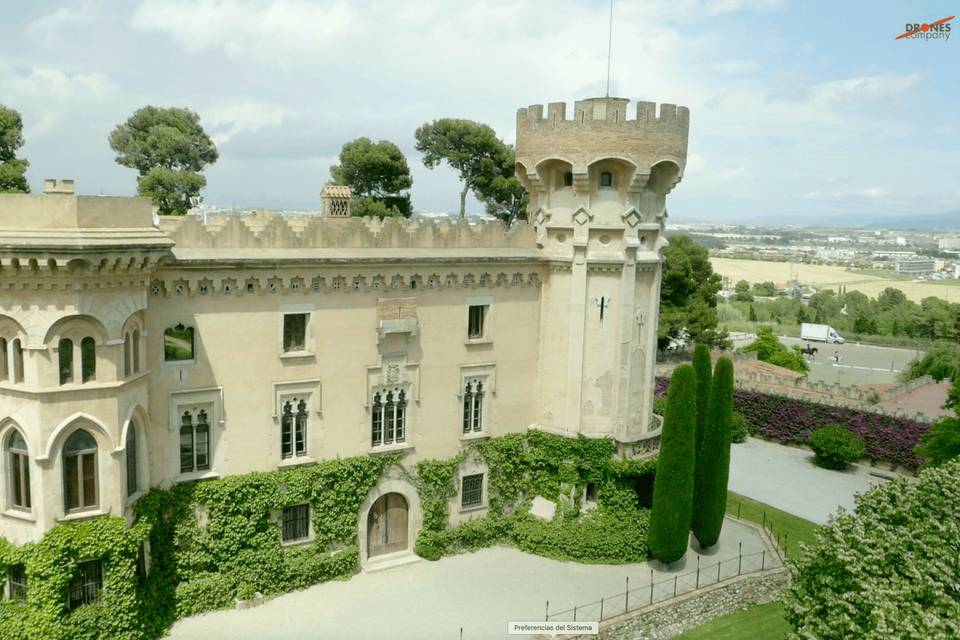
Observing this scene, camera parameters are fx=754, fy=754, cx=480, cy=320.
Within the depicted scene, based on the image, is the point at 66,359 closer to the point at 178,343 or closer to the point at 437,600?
the point at 178,343

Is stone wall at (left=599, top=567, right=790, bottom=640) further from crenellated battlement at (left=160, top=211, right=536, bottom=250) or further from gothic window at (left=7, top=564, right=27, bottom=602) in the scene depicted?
gothic window at (left=7, top=564, right=27, bottom=602)

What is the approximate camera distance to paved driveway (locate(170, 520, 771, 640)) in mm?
20391

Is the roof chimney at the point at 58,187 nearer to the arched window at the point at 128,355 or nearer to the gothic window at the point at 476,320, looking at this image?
the arched window at the point at 128,355

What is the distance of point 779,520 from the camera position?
30047 mm

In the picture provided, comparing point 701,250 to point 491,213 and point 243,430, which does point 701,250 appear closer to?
point 491,213

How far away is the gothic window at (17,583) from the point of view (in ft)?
59.7

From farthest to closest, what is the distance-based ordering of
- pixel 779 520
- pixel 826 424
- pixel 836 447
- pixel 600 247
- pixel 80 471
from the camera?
pixel 826 424 → pixel 836 447 → pixel 779 520 → pixel 600 247 → pixel 80 471

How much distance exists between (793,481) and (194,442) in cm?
2726

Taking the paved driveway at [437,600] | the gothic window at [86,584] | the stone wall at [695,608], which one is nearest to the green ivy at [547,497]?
the paved driveway at [437,600]

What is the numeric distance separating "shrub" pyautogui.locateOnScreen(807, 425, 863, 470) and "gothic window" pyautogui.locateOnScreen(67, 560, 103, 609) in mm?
32364

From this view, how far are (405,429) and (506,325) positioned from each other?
5.11 meters

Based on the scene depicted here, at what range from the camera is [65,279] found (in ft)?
56.5

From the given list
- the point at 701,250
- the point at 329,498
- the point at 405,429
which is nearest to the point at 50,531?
the point at 329,498

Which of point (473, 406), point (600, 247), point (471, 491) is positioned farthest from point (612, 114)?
point (471, 491)
